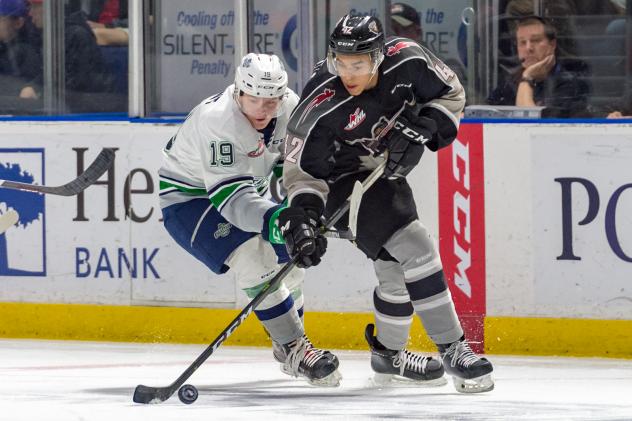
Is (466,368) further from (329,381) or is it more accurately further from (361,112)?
(361,112)

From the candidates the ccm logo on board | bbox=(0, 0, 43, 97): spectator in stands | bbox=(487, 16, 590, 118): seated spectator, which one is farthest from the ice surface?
bbox=(0, 0, 43, 97): spectator in stands

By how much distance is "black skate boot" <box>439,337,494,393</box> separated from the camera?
4262 mm

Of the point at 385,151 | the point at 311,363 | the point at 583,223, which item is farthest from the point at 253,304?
the point at 583,223

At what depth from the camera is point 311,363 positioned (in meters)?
4.57

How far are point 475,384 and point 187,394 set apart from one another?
828 mm

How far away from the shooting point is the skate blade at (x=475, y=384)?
4.32m

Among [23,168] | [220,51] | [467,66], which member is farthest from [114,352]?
[467,66]

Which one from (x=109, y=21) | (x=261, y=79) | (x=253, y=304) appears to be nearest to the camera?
(x=253, y=304)

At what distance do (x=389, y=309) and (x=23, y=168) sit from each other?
2025mm

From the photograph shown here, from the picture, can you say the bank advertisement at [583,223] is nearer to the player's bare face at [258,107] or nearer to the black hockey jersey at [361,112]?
the black hockey jersey at [361,112]

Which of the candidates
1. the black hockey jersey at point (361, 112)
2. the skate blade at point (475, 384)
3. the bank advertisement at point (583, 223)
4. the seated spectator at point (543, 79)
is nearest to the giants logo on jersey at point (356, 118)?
the black hockey jersey at point (361, 112)

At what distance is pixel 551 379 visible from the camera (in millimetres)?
4789

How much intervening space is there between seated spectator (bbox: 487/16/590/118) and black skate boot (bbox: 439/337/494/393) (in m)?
1.44

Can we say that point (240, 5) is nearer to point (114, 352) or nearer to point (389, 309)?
point (114, 352)
